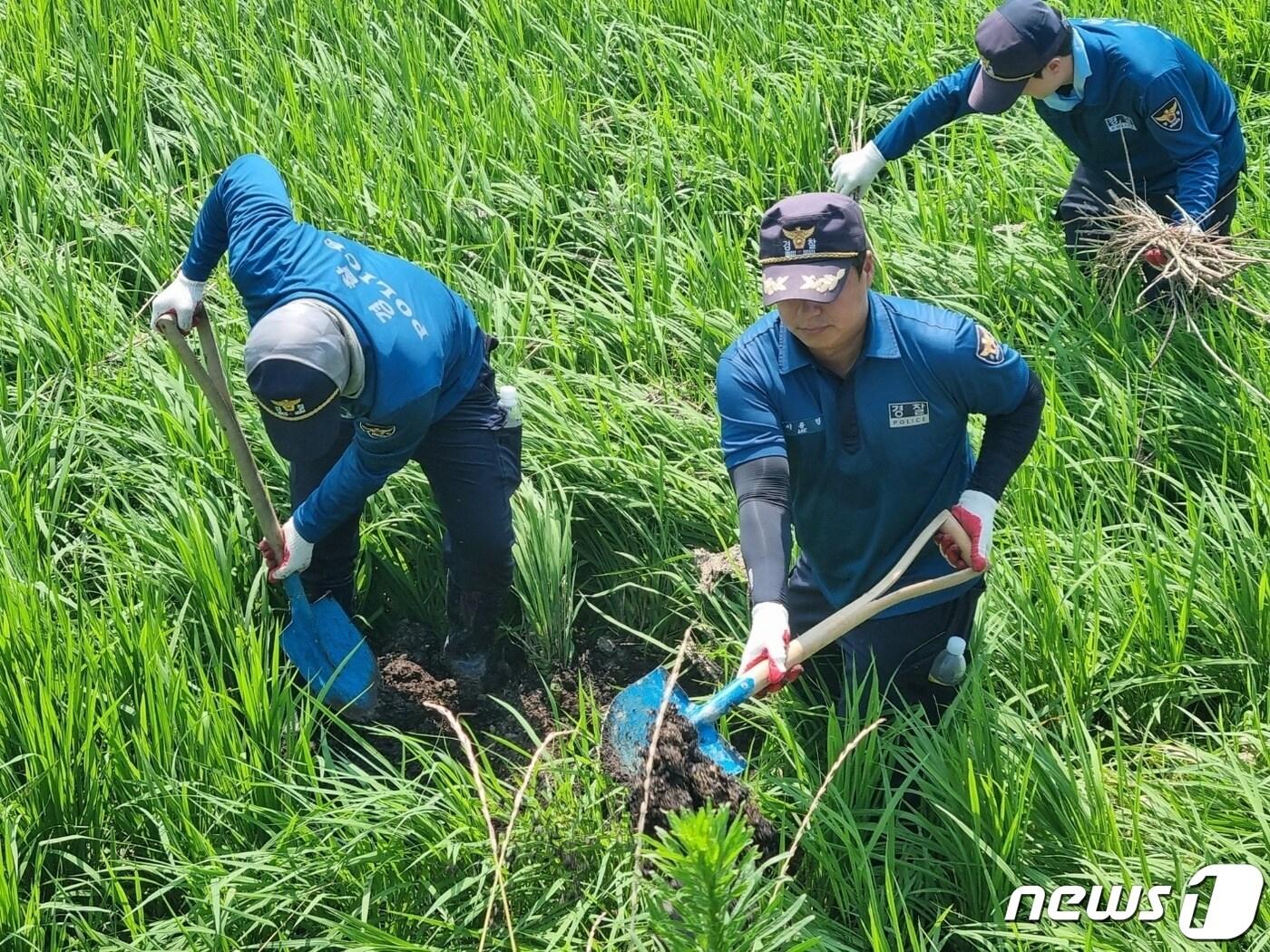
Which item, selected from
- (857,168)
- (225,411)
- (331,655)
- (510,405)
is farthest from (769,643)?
(857,168)

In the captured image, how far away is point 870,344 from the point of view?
2.59m

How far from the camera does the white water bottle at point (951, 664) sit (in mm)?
2805

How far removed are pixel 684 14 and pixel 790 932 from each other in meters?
3.91

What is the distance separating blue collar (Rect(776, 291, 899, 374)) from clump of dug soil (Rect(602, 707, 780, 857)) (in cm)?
70

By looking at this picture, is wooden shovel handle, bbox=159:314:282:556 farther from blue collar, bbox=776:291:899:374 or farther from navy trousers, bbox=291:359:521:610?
blue collar, bbox=776:291:899:374

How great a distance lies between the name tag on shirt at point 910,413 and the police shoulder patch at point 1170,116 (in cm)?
160

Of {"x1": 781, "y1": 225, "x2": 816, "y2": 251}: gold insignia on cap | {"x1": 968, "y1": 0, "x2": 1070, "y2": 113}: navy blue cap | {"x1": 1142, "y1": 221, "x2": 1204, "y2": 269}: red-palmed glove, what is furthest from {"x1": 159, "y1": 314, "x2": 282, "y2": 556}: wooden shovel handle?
{"x1": 1142, "y1": 221, "x2": 1204, "y2": 269}: red-palmed glove

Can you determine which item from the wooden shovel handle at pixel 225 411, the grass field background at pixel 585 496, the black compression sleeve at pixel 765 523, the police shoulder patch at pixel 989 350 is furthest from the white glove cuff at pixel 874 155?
the wooden shovel handle at pixel 225 411

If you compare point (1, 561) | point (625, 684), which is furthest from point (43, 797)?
point (625, 684)

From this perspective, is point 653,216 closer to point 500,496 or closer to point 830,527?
point 500,496

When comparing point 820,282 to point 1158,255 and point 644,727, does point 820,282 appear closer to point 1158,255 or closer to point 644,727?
point 644,727

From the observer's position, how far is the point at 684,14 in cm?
512

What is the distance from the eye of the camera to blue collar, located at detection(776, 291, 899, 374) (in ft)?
8.48

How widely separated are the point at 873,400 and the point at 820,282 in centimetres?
29
